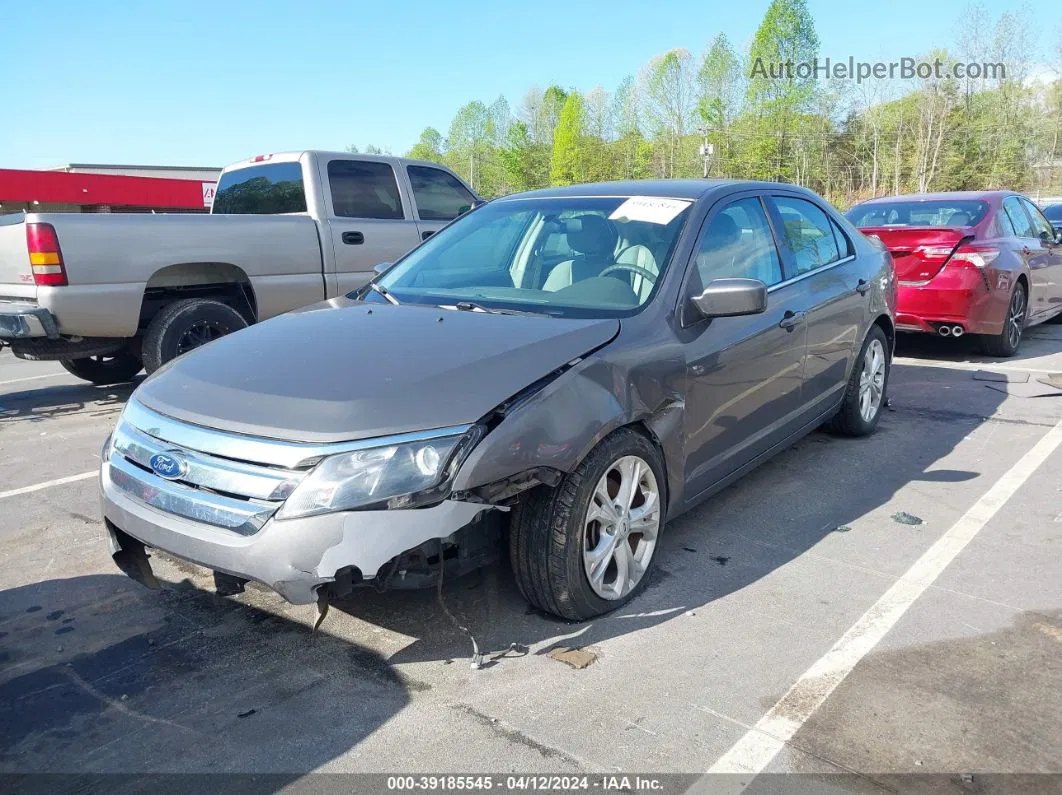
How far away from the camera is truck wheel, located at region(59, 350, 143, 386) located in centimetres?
761

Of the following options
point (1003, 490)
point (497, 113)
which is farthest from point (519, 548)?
point (497, 113)

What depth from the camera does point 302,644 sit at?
301 cm

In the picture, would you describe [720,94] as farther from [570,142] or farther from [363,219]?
[363,219]

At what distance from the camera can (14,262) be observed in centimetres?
592

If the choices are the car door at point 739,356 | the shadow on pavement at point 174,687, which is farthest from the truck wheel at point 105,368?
the car door at point 739,356

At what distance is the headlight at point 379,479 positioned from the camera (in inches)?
97.0

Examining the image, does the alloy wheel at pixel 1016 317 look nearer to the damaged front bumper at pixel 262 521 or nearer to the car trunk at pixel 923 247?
the car trunk at pixel 923 247

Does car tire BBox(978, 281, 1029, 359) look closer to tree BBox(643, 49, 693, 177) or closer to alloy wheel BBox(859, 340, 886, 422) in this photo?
alloy wheel BBox(859, 340, 886, 422)

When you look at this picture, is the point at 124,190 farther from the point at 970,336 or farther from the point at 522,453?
the point at 522,453

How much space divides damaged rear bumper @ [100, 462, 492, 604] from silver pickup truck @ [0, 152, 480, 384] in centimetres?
412

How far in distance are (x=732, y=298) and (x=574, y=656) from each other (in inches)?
61.9

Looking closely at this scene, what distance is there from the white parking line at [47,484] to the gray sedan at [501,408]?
2.17 metres

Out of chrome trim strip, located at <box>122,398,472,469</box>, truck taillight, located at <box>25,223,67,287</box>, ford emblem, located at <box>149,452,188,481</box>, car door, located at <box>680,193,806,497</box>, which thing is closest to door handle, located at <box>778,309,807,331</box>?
car door, located at <box>680,193,806,497</box>

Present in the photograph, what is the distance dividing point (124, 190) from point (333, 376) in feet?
129
